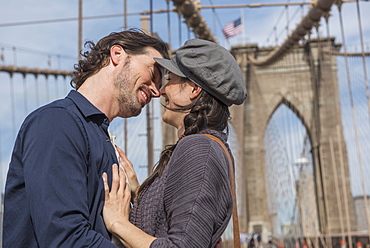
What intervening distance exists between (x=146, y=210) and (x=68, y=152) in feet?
0.77

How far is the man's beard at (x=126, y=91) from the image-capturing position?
139cm

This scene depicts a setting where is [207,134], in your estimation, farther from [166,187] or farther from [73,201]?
[73,201]

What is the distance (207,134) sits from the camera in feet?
4.26

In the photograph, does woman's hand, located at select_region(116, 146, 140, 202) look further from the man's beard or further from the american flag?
the american flag

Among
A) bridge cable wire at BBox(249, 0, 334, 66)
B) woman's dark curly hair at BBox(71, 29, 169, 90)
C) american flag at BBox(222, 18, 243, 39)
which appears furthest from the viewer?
american flag at BBox(222, 18, 243, 39)

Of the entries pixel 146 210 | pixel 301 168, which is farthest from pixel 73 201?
pixel 301 168

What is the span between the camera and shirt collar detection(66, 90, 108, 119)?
1261mm

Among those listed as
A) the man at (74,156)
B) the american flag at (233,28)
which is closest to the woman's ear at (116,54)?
the man at (74,156)

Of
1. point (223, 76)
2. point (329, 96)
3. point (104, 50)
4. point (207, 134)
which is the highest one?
point (329, 96)

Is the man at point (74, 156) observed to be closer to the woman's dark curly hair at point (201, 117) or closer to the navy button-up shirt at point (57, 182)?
the navy button-up shirt at point (57, 182)

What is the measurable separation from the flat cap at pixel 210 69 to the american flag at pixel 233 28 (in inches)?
581

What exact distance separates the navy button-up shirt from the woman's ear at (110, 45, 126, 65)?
20 cm

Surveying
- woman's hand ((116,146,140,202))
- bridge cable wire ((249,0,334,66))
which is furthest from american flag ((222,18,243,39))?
woman's hand ((116,146,140,202))

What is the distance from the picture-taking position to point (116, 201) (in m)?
1.22
